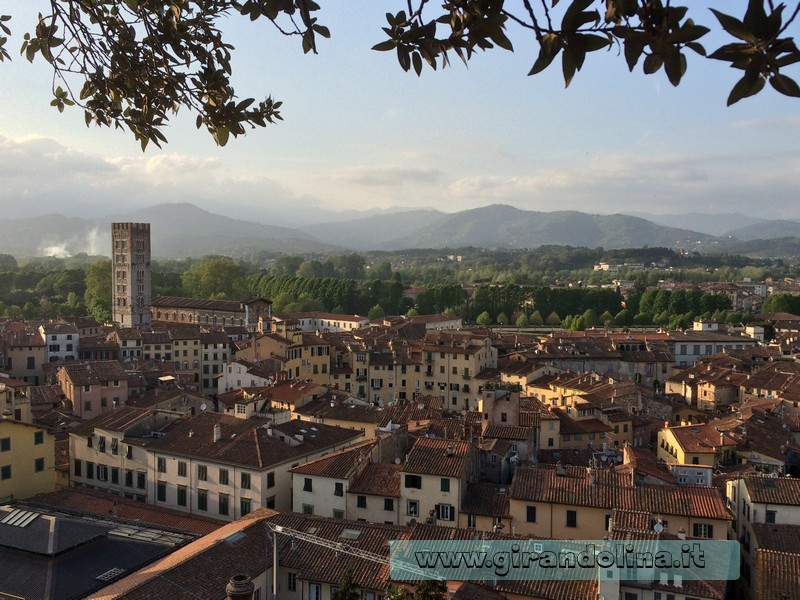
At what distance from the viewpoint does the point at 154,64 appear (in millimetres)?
4852

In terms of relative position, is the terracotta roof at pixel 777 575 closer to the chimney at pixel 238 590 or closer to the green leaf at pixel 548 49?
the chimney at pixel 238 590

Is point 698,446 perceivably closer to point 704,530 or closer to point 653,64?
point 704,530

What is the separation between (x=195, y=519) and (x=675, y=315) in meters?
70.2

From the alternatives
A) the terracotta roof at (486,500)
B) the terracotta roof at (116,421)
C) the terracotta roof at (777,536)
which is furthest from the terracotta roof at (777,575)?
the terracotta roof at (116,421)

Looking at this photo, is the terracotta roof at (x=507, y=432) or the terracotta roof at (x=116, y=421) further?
the terracotta roof at (x=507, y=432)

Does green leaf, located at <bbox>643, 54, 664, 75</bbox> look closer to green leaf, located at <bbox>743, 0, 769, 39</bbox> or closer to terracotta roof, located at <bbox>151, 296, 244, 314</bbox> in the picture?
green leaf, located at <bbox>743, 0, 769, 39</bbox>

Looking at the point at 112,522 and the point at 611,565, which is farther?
the point at 112,522

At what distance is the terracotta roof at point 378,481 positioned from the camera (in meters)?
19.3

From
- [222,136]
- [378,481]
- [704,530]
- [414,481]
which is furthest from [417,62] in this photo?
[378,481]

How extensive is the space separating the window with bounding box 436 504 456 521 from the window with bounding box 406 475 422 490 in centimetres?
73

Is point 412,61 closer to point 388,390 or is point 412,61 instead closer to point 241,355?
point 388,390

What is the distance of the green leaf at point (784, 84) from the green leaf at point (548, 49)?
0.70 metres

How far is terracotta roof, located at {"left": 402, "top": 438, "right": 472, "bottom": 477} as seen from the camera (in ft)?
61.7

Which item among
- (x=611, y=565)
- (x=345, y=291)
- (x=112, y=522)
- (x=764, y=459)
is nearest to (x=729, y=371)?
(x=764, y=459)
